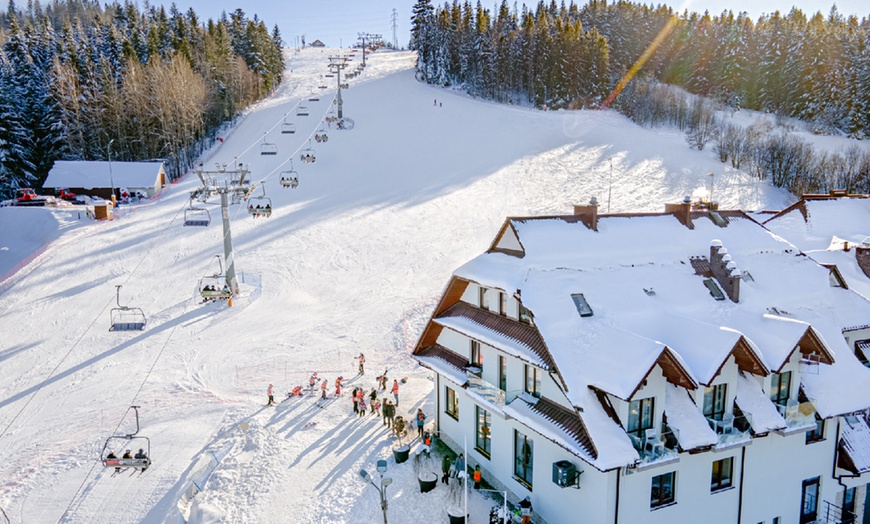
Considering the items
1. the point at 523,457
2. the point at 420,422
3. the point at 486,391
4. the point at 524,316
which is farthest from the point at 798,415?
the point at 420,422

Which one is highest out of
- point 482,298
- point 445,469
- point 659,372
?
point 482,298

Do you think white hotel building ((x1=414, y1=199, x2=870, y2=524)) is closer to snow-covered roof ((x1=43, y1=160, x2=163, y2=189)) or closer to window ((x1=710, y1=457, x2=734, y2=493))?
window ((x1=710, y1=457, x2=734, y2=493))

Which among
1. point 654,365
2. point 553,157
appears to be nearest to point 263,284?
point 654,365

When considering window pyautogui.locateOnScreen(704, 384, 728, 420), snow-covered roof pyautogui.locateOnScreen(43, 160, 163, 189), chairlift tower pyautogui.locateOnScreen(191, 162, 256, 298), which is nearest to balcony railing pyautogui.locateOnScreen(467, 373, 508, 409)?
window pyautogui.locateOnScreen(704, 384, 728, 420)

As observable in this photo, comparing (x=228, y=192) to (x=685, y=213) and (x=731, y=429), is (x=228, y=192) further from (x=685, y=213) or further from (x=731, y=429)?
(x=731, y=429)

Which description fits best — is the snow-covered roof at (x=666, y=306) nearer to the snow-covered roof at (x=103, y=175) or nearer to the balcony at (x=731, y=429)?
the balcony at (x=731, y=429)

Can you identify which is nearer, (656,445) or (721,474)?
(656,445)
